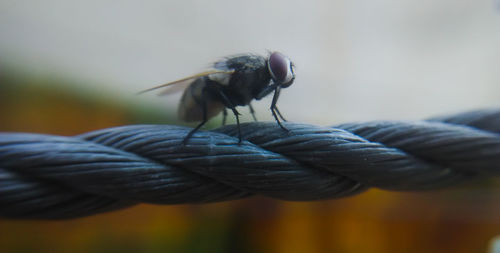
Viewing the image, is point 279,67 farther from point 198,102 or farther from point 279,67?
point 198,102

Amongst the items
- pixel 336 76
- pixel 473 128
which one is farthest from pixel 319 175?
pixel 336 76

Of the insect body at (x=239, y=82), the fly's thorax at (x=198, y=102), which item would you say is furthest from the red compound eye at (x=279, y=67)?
the fly's thorax at (x=198, y=102)

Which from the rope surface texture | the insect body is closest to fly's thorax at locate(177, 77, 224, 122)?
the insect body

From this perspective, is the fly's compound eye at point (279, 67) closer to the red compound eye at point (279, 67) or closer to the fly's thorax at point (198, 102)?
the red compound eye at point (279, 67)

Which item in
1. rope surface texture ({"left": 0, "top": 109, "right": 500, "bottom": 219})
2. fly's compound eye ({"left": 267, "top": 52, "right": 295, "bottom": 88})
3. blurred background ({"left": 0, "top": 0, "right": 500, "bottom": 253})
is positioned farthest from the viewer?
blurred background ({"left": 0, "top": 0, "right": 500, "bottom": 253})

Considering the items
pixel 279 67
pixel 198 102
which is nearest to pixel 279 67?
pixel 279 67

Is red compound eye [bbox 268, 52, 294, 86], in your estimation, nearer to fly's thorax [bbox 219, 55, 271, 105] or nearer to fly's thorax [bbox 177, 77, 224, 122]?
fly's thorax [bbox 219, 55, 271, 105]
